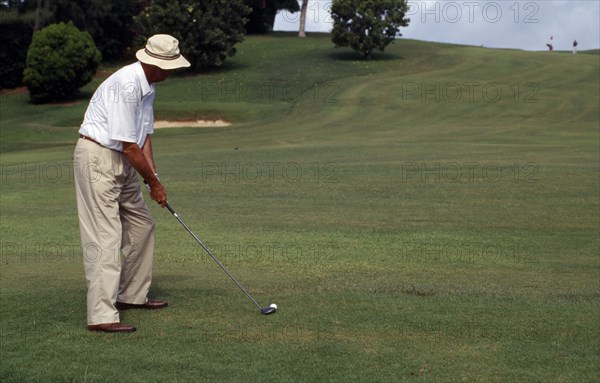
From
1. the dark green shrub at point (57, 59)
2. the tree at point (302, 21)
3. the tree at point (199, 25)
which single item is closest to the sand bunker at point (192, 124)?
the dark green shrub at point (57, 59)

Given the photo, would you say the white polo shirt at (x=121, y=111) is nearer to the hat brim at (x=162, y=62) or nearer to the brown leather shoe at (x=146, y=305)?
the hat brim at (x=162, y=62)

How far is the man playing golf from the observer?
319 inches

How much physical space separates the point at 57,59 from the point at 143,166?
145ft

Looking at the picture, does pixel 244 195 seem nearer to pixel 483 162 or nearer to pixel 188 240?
pixel 188 240

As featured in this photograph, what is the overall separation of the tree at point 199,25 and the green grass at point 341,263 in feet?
62.6

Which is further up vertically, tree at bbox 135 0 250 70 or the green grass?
tree at bbox 135 0 250 70

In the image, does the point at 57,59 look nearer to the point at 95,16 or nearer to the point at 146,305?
the point at 95,16

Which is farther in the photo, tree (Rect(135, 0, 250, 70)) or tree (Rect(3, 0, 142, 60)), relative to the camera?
tree (Rect(3, 0, 142, 60))

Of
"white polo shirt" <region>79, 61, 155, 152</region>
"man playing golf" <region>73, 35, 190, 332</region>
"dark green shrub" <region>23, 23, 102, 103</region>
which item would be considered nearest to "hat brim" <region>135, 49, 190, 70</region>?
"man playing golf" <region>73, 35, 190, 332</region>

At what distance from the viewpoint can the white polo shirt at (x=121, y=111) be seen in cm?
809

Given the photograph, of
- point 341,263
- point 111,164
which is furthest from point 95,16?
point 111,164

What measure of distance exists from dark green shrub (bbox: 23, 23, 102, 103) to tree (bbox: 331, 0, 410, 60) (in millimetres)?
16354

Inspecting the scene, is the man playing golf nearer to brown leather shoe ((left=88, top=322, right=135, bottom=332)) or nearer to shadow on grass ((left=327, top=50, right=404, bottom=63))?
brown leather shoe ((left=88, top=322, right=135, bottom=332))

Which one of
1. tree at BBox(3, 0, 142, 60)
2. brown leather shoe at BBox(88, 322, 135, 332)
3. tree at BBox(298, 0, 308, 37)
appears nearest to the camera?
brown leather shoe at BBox(88, 322, 135, 332)
